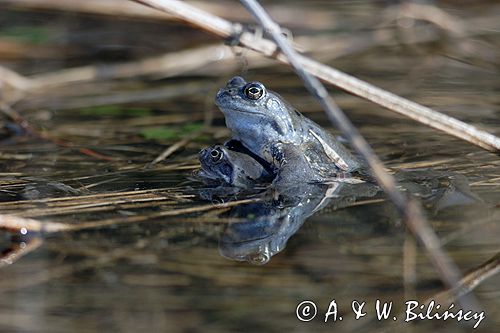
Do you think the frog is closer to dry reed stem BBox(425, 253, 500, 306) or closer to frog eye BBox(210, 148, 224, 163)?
frog eye BBox(210, 148, 224, 163)

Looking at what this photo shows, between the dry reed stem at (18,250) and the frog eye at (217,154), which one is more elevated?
the frog eye at (217,154)

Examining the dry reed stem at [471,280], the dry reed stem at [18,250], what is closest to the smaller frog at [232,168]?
the dry reed stem at [18,250]

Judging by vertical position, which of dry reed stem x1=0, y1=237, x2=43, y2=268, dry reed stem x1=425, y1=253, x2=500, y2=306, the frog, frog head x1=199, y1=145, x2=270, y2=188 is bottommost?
dry reed stem x1=425, y1=253, x2=500, y2=306

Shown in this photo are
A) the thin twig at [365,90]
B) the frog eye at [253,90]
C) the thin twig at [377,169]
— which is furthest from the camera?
the frog eye at [253,90]

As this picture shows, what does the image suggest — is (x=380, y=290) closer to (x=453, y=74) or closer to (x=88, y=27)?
(x=453, y=74)

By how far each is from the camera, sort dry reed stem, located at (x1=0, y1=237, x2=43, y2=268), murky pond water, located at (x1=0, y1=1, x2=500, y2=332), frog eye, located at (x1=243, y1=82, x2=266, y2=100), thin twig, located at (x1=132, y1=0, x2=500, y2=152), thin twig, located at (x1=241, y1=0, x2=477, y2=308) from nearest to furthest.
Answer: thin twig, located at (x1=241, y1=0, x2=477, y2=308) → murky pond water, located at (x1=0, y1=1, x2=500, y2=332) → dry reed stem, located at (x1=0, y1=237, x2=43, y2=268) → thin twig, located at (x1=132, y1=0, x2=500, y2=152) → frog eye, located at (x1=243, y1=82, x2=266, y2=100)

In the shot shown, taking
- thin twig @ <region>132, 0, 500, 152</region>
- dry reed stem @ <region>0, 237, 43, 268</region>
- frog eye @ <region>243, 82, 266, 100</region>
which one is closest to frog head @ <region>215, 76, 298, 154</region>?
frog eye @ <region>243, 82, 266, 100</region>

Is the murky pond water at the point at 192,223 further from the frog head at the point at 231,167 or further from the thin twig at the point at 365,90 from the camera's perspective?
the thin twig at the point at 365,90
